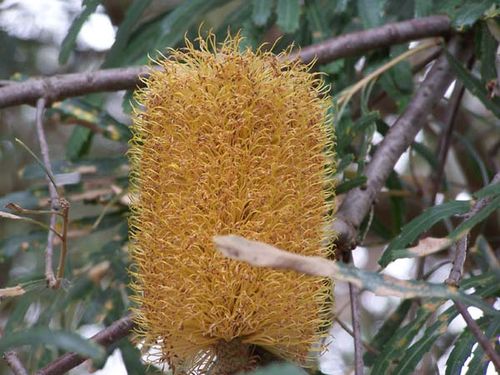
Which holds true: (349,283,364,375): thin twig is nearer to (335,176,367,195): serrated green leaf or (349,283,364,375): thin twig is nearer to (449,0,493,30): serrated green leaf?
(335,176,367,195): serrated green leaf

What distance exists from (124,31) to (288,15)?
327mm

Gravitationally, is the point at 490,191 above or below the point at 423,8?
below

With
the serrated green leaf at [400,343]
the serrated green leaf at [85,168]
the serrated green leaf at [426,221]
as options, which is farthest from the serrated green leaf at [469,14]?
the serrated green leaf at [85,168]

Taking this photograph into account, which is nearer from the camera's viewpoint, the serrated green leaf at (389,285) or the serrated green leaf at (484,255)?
the serrated green leaf at (389,285)

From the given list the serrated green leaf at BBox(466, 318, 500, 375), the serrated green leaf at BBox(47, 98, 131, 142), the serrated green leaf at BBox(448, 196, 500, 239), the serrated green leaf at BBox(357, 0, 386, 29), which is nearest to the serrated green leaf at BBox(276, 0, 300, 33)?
the serrated green leaf at BBox(357, 0, 386, 29)

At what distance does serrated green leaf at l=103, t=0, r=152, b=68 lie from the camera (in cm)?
154

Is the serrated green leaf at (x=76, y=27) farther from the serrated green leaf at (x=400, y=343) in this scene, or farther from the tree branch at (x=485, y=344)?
the tree branch at (x=485, y=344)

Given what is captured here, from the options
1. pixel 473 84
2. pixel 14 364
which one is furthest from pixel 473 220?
pixel 14 364

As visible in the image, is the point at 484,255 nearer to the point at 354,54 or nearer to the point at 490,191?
the point at 354,54

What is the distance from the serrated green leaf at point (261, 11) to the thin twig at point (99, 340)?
60 cm

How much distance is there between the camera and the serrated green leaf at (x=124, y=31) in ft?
5.05

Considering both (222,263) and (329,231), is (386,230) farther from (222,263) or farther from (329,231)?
(222,263)

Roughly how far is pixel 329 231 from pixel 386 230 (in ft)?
2.66

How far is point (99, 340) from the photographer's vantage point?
1.00 meters
